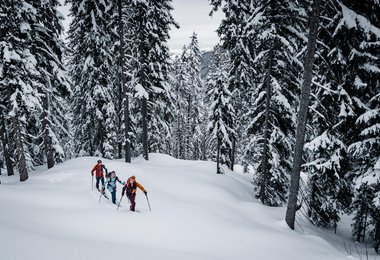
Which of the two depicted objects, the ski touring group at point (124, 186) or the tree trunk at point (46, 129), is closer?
the ski touring group at point (124, 186)

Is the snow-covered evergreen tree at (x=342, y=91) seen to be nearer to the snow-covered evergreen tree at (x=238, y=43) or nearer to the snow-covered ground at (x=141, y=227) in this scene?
the snow-covered ground at (x=141, y=227)

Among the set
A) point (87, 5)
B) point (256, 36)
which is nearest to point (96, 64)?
point (87, 5)

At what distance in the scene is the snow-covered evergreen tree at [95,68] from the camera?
21.2 metres

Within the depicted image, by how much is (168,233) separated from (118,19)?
52.8 feet

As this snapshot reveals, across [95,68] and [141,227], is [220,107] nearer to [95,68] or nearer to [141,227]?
[95,68]

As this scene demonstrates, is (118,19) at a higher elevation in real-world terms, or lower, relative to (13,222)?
higher

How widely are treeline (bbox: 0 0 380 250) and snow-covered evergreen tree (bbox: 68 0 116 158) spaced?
4.3 inches

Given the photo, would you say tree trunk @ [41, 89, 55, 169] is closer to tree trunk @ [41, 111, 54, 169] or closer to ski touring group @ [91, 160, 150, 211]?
tree trunk @ [41, 111, 54, 169]

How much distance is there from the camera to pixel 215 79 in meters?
22.3

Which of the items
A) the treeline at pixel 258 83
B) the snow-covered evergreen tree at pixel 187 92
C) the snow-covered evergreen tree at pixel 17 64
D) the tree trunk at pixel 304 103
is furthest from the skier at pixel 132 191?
the snow-covered evergreen tree at pixel 187 92

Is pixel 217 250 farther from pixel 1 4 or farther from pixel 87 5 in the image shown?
pixel 87 5

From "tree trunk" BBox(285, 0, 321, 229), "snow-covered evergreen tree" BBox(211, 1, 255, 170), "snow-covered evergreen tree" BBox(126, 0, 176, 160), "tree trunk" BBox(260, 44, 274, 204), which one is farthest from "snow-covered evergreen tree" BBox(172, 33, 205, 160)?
"tree trunk" BBox(285, 0, 321, 229)

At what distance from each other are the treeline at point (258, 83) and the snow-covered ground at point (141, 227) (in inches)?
127

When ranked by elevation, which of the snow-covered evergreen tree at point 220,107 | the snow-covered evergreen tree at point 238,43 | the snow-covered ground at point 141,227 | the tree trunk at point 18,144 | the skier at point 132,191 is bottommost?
the snow-covered ground at point 141,227
